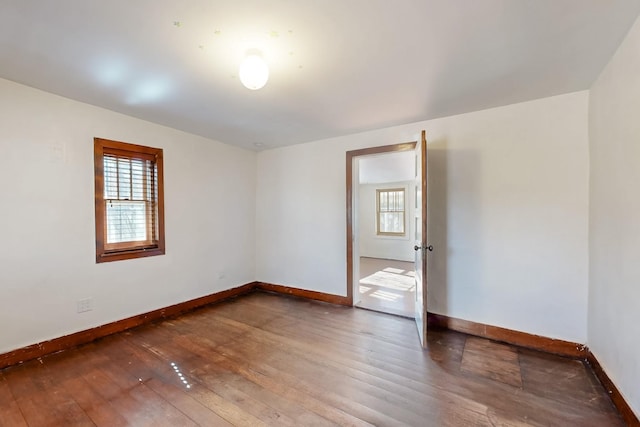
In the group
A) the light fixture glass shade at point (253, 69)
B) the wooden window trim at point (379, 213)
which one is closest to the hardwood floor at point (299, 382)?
the light fixture glass shade at point (253, 69)

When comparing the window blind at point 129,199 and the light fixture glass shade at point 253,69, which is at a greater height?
the light fixture glass shade at point 253,69

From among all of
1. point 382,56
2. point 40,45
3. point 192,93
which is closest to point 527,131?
point 382,56

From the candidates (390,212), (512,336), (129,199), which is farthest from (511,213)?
(390,212)

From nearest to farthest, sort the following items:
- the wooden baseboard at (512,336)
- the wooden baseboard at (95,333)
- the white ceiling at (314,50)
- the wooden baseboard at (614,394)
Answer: the white ceiling at (314,50) < the wooden baseboard at (614,394) < the wooden baseboard at (95,333) < the wooden baseboard at (512,336)

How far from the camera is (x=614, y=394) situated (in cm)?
183

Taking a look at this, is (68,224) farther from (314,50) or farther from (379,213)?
(379,213)

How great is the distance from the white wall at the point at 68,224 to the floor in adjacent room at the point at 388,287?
245 centimetres

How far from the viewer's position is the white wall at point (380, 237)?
7.36 m

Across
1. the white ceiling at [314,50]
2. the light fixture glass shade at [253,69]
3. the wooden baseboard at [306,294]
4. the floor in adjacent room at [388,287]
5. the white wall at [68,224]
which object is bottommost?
the floor in adjacent room at [388,287]

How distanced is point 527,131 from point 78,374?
448cm

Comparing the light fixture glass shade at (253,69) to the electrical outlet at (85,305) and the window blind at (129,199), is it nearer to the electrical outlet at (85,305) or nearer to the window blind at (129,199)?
the window blind at (129,199)

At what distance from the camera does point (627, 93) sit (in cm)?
173

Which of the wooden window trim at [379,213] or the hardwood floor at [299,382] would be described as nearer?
the hardwood floor at [299,382]

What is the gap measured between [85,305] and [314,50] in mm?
3220
